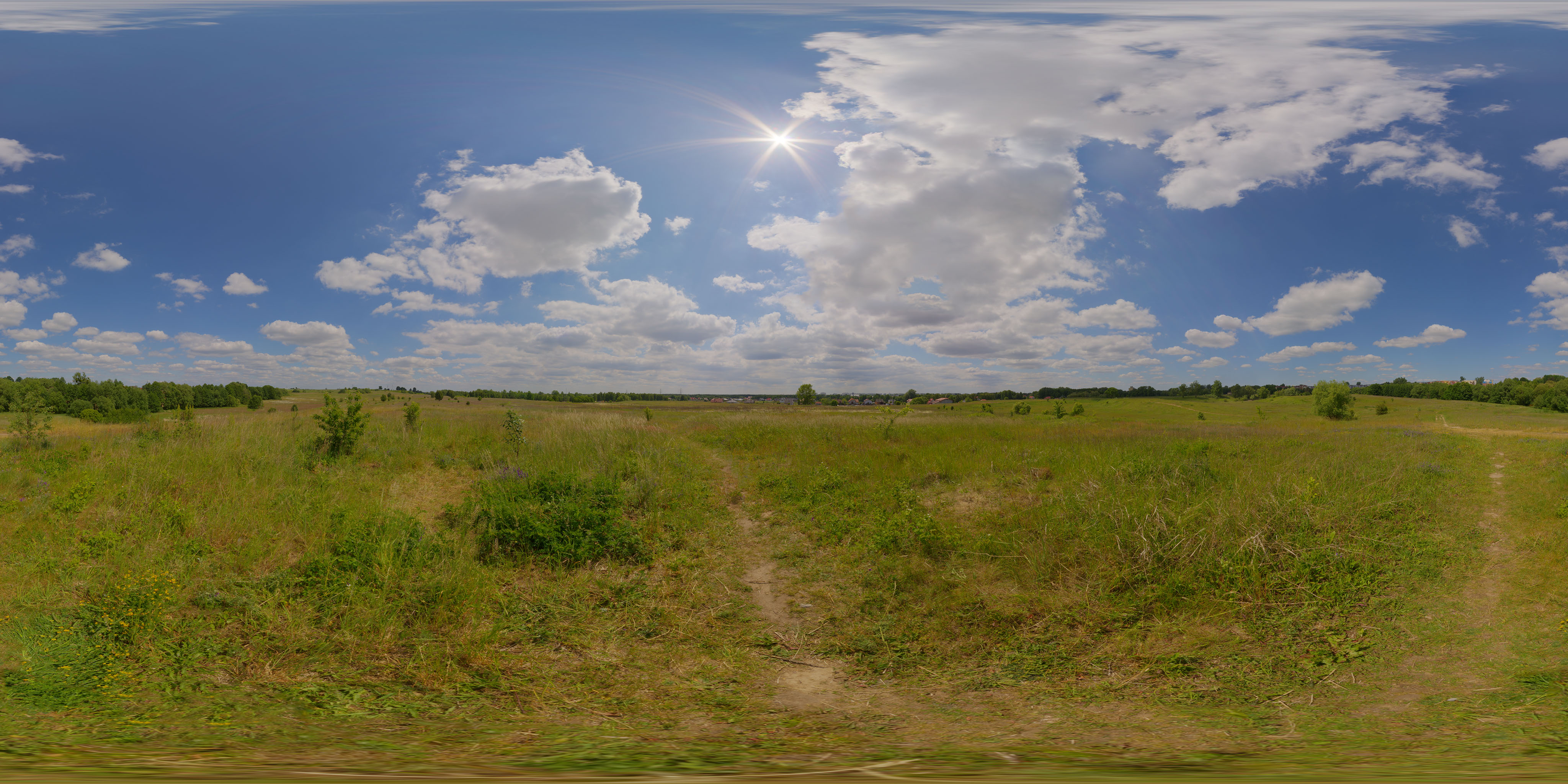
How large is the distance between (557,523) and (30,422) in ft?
33.1

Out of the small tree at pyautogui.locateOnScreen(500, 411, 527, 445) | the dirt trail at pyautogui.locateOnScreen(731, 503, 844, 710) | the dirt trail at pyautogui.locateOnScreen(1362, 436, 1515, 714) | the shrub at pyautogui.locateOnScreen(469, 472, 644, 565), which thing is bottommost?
the dirt trail at pyautogui.locateOnScreen(731, 503, 844, 710)

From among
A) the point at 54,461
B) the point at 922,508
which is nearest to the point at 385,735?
the point at 922,508

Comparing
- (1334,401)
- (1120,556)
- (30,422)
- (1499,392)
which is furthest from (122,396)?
(1499,392)

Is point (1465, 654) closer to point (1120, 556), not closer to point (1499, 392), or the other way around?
point (1120, 556)

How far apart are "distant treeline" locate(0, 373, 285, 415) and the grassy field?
201 inches

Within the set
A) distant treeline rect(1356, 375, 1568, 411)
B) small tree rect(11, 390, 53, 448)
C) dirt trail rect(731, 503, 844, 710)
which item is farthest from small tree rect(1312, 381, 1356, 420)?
small tree rect(11, 390, 53, 448)

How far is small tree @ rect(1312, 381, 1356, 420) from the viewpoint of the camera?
41938mm

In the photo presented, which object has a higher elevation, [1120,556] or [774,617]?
[1120,556]

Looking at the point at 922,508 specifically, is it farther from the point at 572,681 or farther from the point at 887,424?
the point at 887,424

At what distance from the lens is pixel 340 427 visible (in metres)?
11.4

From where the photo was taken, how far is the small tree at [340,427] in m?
11.3

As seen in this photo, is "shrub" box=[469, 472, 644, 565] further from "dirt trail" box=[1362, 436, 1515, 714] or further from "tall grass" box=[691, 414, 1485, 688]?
"dirt trail" box=[1362, 436, 1515, 714]

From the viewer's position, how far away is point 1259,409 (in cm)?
4428

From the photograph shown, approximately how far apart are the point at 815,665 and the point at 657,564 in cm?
300
